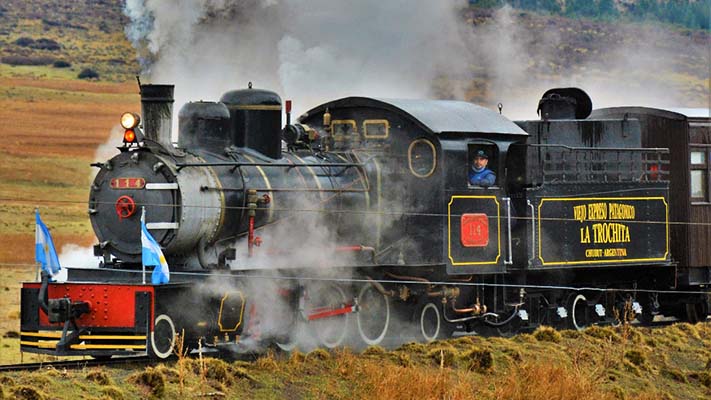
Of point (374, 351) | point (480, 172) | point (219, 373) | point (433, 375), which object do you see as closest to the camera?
point (219, 373)

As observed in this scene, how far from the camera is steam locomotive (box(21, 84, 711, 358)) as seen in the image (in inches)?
627

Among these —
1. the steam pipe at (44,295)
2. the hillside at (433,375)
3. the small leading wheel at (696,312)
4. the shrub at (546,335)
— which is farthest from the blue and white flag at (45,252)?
the small leading wheel at (696,312)

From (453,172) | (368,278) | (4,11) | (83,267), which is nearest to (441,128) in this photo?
(453,172)

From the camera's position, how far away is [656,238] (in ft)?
73.4

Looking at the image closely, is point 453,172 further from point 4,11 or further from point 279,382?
point 4,11

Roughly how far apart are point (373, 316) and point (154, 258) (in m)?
4.67

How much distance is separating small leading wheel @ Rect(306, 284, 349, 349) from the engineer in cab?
2.71 meters

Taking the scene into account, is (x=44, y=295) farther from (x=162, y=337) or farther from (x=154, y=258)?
(x=162, y=337)

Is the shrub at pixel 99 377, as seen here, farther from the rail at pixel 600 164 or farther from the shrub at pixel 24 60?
the shrub at pixel 24 60

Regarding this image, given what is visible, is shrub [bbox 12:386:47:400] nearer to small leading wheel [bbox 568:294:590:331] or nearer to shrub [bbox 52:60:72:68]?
small leading wheel [bbox 568:294:590:331]

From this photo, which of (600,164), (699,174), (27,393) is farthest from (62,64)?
(27,393)

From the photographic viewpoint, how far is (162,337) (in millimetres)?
15273

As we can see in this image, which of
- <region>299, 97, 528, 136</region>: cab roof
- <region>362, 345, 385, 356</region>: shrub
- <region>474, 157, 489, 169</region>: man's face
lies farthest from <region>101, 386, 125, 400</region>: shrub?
<region>474, 157, 489, 169</region>: man's face

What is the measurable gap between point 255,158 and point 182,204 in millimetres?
1768
